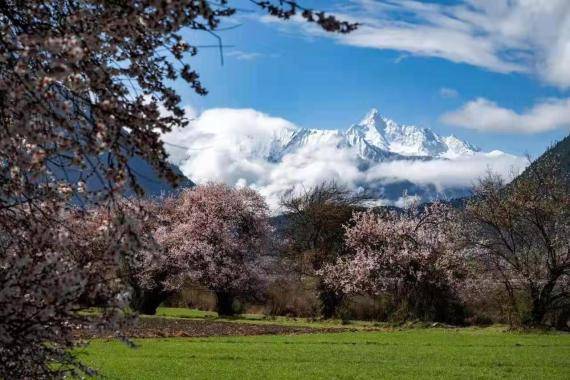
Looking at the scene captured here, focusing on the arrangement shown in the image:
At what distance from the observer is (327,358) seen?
19469mm

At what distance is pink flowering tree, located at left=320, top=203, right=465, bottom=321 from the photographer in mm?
41469

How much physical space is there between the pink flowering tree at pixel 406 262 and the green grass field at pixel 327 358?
14036 millimetres

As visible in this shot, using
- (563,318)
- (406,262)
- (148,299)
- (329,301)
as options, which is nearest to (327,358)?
(563,318)

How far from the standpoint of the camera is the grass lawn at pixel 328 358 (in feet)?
52.4

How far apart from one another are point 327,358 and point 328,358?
1.2 inches

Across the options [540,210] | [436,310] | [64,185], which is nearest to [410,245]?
[436,310]

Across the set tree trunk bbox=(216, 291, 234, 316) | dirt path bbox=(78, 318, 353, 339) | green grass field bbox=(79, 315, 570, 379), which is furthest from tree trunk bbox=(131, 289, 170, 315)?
green grass field bbox=(79, 315, 570, 379)

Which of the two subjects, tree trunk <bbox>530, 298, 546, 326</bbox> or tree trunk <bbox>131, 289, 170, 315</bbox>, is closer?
tree trunk <bbox>530, 298, 546, 326</bbox>

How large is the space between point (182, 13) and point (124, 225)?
154 centimetres

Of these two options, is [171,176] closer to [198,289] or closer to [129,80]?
[129,80]

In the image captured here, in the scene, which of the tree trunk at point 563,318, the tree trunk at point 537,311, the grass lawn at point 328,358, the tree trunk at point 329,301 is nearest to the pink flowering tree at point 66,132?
the grass lawn at point 328,358

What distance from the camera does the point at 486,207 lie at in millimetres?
36875

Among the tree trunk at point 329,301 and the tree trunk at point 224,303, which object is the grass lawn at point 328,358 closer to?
the tree trunk at point 224,303

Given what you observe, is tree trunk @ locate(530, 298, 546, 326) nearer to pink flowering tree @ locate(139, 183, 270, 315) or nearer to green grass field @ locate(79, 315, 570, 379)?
green grass field @ locate(79, 315, 570, 379)
